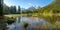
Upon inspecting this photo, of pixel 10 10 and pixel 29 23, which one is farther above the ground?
pixel 10 10

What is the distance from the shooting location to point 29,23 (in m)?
1.58

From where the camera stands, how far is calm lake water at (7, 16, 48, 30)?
1577mm

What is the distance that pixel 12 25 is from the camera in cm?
160

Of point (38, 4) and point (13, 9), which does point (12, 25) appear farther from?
point (38, 4)

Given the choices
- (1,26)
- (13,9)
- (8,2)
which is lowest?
(1,26)

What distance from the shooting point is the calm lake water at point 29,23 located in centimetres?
158

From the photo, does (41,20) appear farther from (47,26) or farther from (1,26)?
(1,26)

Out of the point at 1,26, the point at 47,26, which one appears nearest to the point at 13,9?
the point at 1,26

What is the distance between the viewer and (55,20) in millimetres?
1565

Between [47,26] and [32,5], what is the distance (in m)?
0.40

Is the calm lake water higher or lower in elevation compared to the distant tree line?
lower

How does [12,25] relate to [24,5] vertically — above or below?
below

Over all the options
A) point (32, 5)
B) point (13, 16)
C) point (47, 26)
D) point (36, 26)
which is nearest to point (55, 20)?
point (47, 26)

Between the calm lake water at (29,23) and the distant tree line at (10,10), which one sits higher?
the distant tree line at (10,10)
